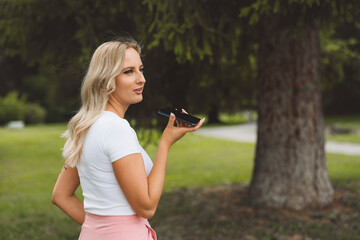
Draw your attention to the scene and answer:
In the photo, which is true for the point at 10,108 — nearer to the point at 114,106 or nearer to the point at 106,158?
the point at 114,106

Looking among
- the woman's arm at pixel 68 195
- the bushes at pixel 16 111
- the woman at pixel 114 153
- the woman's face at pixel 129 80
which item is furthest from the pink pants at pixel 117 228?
the bushes at pixel 16 111

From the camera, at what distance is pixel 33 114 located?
3491 cm

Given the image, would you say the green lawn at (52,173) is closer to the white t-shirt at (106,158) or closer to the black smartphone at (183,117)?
the white t-shirt at (106,158)

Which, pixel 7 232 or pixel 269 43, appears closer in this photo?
pixel 7 232

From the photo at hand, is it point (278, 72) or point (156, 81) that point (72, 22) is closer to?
point (156, 81)

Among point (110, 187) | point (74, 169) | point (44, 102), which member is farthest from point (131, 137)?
point (44, 102)

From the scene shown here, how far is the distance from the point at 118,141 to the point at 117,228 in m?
0.40

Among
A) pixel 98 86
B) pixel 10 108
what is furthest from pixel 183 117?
pixel 10 108

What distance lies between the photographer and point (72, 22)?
5.85 meters

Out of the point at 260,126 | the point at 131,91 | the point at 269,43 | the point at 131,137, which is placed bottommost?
the point at 260,126

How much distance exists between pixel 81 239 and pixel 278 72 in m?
4.54

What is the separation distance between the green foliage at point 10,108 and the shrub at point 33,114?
182cm

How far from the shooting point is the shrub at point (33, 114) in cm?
3447

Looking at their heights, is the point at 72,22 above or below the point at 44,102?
above
